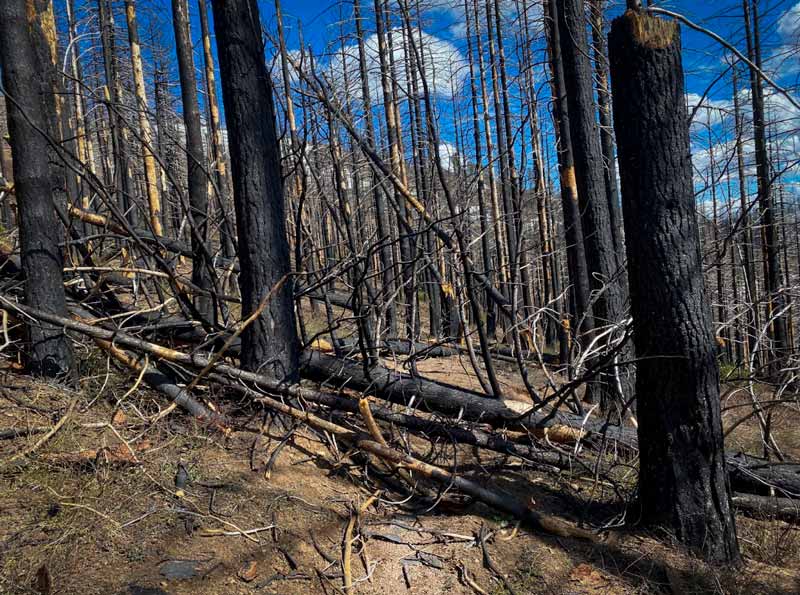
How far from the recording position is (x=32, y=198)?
3.83 meters

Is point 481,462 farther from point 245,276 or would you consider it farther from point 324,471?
point 245,276

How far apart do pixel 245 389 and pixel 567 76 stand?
5079 mm

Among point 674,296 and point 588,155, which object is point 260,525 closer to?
point 674,296

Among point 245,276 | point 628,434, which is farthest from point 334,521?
point 628,434

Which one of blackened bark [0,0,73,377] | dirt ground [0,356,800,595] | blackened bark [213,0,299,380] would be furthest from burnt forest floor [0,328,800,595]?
blackened bark [213,0,299,380]

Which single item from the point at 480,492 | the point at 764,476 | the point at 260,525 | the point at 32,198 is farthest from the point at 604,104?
the point at 260,525

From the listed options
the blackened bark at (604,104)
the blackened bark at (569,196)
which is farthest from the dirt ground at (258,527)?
the blackened bark at (604,104)

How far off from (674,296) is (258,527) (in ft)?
8.22

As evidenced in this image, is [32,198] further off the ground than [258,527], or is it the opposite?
[32,198]

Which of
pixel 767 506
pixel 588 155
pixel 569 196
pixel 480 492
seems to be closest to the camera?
pixel 480 492

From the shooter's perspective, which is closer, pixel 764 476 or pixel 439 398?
pixel 764 476

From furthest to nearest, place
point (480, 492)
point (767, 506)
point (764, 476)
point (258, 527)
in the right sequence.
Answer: point (764, 476)
point (767, 506)
point (480, 492)
point (258, 527)

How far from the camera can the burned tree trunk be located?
289 centimetres

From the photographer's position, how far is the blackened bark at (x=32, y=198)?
380 cm
